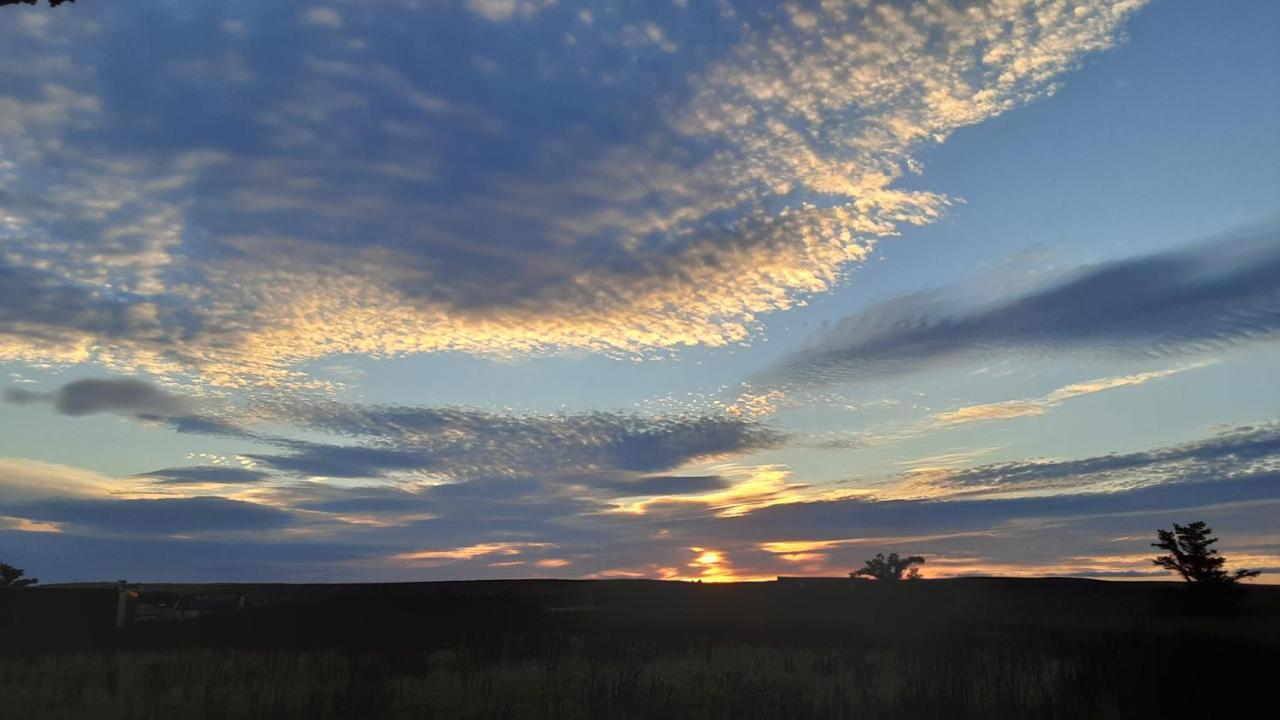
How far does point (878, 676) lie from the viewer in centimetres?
2012

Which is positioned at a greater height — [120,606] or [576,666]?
[120,606]

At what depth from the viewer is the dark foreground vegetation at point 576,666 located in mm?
15562

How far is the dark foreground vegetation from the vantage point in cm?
1556

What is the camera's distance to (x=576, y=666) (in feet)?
74.2

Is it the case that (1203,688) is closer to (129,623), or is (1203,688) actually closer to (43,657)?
(43,657)

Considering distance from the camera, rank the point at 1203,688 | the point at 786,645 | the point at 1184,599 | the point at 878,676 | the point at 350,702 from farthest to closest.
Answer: the point at 1184,599 → the point at 786,645 → the point at 878,676 → the point at 1203,688 → the point at 350,702

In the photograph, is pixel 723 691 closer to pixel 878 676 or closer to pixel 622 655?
pixel 878 676

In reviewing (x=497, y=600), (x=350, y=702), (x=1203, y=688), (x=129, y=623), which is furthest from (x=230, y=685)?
(x=497, y=600)

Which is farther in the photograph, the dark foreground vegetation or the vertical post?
the vertical post

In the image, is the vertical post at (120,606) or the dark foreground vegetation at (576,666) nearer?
the dark foreground vegetation at (576,666)

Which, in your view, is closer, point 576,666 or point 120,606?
point 576,666

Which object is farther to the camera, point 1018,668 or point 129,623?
point 129,623

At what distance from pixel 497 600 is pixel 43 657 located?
2115 cm

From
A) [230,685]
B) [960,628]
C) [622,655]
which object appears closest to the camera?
[230,685]
